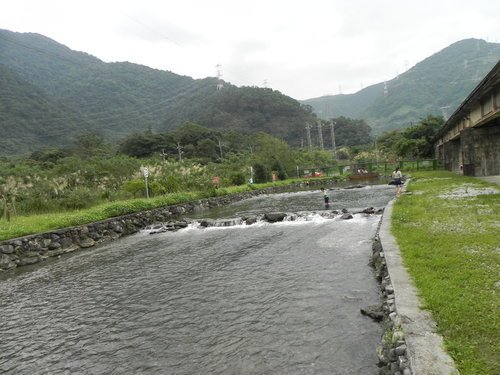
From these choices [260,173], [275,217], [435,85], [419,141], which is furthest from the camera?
[435,85]

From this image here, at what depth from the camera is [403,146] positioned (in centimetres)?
5516

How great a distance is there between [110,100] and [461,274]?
109m

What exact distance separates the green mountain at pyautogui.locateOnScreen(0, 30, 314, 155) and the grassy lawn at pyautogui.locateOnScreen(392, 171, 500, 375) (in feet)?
262

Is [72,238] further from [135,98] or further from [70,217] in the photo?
[135,98]

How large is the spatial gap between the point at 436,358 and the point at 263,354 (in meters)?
2.55

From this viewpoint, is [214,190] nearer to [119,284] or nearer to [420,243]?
[119,284]

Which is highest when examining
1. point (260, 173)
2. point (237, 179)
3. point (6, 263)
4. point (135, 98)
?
point (135, 98)

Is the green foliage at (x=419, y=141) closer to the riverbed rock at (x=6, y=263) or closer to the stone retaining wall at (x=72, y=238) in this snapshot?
the stone retaining wall at (x=72, y=238)

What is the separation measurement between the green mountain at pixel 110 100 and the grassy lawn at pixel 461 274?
79824 millimetres

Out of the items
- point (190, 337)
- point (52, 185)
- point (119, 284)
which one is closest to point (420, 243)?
point (190, 337)

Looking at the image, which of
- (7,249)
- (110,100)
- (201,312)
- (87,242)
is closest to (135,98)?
(110,100)

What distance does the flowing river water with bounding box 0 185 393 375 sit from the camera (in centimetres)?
534

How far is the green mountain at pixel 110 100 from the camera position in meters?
78.8

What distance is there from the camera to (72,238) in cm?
1532
